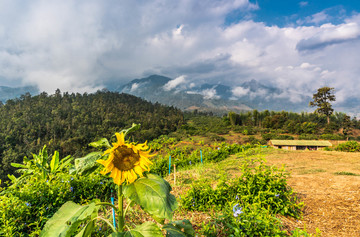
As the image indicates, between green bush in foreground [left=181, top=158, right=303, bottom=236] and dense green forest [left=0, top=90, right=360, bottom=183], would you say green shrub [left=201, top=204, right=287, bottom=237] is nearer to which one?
green bush in foreground [left=181, top=158, right=303, bottom=236]

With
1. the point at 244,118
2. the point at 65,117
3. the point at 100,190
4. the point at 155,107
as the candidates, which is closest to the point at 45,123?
the point at 65,117

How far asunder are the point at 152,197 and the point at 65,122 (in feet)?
266

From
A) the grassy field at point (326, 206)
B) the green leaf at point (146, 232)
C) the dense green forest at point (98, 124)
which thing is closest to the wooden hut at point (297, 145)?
the dense green forest at point (98, 124)

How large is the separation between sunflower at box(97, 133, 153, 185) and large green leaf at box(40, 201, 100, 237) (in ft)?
0.89

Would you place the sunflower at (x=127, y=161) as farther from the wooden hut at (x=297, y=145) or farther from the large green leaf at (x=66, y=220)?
the wooden hut at (x=297, y=145)

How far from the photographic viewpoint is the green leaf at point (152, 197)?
1.23 metres

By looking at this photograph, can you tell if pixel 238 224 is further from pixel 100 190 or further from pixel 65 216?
pixel 100 190

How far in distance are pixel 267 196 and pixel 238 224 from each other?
127 cm

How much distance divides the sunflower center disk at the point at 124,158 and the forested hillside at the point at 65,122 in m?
45.7

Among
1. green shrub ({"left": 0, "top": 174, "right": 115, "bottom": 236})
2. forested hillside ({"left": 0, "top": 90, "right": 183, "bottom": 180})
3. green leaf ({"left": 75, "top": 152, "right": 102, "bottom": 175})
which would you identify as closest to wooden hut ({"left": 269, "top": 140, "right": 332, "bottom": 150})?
green shrub ({"left": 0, "top": 174, "right": 115, "bottom": 236})

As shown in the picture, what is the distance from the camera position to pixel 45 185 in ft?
10.1

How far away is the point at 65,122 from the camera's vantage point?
70.0m

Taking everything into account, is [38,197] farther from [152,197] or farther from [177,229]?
[152,197]

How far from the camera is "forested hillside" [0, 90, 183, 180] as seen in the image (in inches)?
2051
